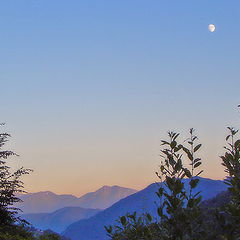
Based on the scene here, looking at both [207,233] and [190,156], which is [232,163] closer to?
[190,156]

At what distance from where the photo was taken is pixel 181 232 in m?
4.14

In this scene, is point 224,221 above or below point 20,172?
below

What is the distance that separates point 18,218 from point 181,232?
75.9ft

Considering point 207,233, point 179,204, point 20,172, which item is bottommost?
point 207,233

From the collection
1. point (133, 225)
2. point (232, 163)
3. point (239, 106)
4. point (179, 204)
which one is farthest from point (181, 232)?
point (133, 225)

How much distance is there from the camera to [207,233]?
383cm

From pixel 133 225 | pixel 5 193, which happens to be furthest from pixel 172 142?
pixel 5 193

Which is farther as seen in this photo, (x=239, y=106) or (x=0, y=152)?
(x=0, y=152)

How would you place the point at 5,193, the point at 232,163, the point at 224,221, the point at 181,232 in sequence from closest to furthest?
the point at 224,221, the point at 181,232, the point at 232,163, the point at 5,193

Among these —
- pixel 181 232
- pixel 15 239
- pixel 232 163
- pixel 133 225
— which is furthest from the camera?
pixel 15 239

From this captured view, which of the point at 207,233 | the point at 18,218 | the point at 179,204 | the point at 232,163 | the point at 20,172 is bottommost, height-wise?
the point at 207,233

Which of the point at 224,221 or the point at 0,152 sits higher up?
the point at 0,152

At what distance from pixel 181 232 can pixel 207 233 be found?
37cm

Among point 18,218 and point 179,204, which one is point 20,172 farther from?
point 179,204
